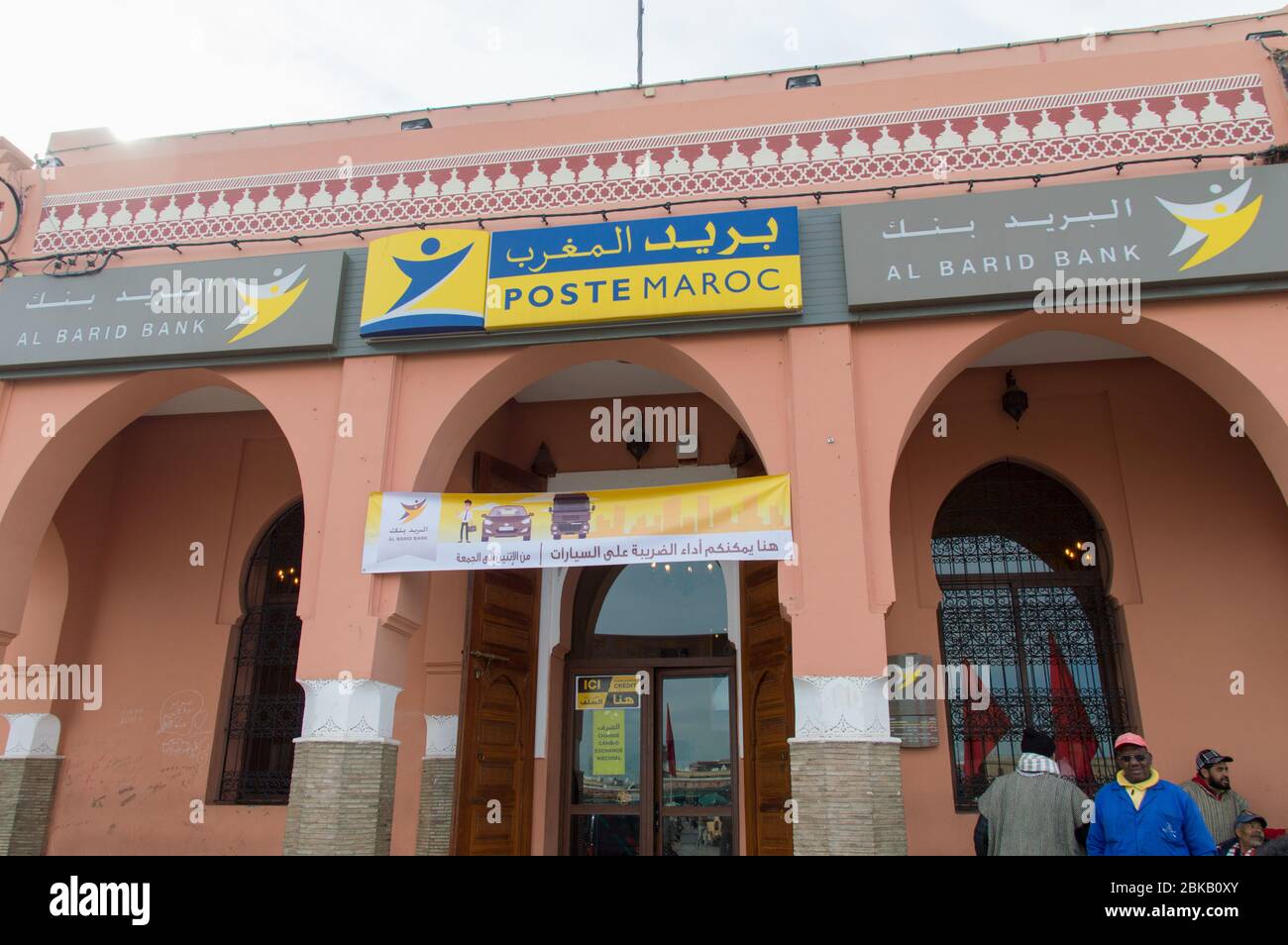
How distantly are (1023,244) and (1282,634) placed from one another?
3333 mm

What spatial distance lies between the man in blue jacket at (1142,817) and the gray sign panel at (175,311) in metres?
5.15

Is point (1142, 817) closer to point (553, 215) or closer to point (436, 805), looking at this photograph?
point (553, 215)

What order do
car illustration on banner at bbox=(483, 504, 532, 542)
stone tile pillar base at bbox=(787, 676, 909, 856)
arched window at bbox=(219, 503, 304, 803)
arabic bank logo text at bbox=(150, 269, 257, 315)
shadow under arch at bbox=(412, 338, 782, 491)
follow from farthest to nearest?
arched window at bbox=(219, 503, 304, 803) → arabic bank logo text at bbox=(150, 269, 257, 315) → shadow under arch at bbox=(412, 338, 782, 491) → car illustration on banner at bbox=(483, 504, 532, 542) → stone tile pillar base at bbox=(787, 676, 909, 856)

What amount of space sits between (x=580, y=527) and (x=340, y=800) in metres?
2.09

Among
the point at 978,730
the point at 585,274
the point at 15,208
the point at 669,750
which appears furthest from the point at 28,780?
the point at 978,730

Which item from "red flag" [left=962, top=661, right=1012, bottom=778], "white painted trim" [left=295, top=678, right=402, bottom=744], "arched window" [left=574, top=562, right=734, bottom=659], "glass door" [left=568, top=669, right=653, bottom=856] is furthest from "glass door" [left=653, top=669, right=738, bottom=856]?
"white painted trim" [left=295, top=678, right=402, bottom=744]

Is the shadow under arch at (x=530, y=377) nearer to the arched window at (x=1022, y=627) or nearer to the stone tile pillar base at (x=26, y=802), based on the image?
the arched window at (x=1022, y=627)

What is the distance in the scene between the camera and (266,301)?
6.31 metres

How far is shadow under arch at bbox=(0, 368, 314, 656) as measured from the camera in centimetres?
620

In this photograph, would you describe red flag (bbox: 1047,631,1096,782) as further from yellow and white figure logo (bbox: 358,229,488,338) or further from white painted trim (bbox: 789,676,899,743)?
yellow and white figure logo (bbox: 358,229,488,338)

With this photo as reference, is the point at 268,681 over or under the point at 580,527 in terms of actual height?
under

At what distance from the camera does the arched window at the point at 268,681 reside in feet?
24.2

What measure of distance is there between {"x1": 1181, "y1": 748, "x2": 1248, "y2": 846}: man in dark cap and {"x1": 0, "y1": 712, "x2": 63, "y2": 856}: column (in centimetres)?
821
